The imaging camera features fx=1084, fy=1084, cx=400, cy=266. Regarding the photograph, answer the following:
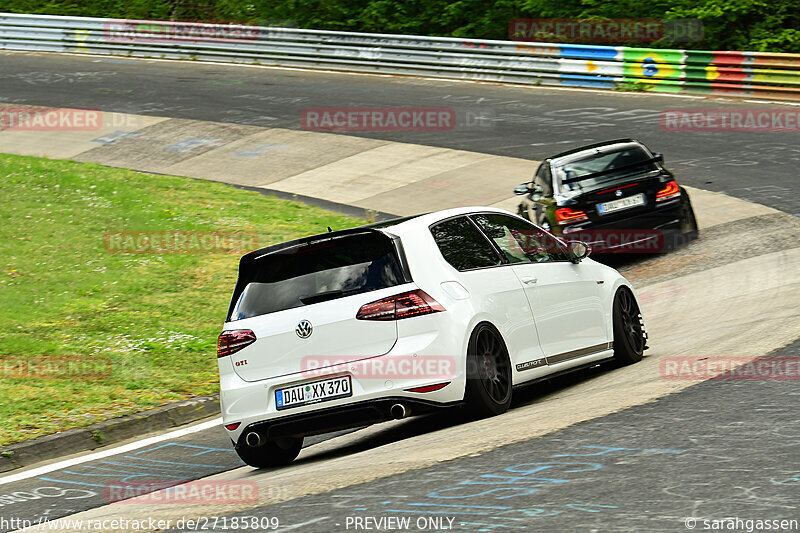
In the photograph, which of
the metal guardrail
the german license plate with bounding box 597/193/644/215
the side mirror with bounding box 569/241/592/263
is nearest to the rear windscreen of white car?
the side mirror with bounding box 569/241/592/263

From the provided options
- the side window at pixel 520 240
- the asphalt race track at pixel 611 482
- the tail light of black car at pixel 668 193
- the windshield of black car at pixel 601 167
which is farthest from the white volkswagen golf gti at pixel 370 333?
the tail light of black car at pixel 668 193

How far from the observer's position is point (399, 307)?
718 centimetres

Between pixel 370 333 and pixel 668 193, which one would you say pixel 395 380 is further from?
pixel 668 193

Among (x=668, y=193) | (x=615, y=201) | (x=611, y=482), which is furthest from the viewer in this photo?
(x=668, y=193)

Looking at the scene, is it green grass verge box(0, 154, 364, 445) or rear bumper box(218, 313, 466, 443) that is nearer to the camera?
rear bumper box(218, 313, 466, 443)

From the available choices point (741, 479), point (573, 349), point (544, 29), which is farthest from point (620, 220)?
point (544, 29)

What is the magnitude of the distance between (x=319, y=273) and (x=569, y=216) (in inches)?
311

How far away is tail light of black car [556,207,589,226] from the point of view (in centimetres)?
1473

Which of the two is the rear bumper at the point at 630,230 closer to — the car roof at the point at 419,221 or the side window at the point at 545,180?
the side window at the point at 545,180

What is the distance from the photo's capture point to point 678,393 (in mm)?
7344

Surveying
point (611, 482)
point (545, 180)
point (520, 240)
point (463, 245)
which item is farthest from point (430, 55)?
point (611, 482)

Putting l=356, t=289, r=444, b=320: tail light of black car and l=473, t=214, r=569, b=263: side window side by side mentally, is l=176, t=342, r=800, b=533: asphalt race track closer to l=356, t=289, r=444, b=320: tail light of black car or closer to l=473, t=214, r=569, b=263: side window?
l=356, t=289, r=444, b=320: tail light of black car

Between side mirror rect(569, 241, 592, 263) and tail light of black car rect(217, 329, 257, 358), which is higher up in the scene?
side mirror rect(569, 241, 592, 263)

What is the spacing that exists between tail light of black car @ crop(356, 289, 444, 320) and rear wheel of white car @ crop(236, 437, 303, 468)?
1222 mm
